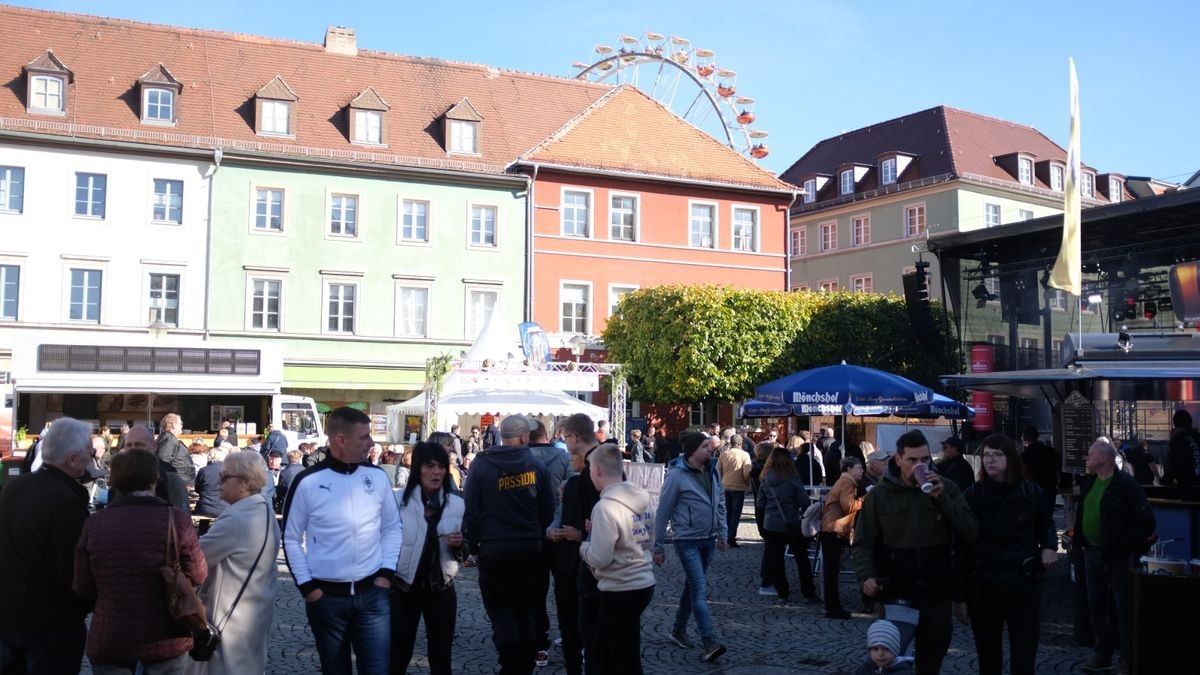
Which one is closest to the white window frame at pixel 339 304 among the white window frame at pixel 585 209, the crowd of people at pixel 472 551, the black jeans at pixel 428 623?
the white window frame at pixel 585 209

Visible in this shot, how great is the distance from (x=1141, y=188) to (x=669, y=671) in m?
22.1

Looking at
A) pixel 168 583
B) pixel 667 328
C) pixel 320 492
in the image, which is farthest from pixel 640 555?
pixel 667 328

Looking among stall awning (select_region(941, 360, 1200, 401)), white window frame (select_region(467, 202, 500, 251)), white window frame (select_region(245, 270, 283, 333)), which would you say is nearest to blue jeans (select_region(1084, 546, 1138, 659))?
stall awning (select_region(941, 360, 1200, 401))

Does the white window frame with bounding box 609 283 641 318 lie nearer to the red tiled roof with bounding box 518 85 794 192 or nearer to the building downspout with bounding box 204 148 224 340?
the red tiled roof with bounding box 518 85 794 192

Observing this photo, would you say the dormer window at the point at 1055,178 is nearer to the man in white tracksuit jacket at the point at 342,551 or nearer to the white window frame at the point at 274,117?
the white window frame at the point at 274,117

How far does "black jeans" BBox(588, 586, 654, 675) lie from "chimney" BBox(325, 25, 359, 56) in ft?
124

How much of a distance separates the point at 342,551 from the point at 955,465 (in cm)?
763

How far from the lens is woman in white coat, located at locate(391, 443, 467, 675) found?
703 cm

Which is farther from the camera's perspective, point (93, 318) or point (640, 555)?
point (93, 318)

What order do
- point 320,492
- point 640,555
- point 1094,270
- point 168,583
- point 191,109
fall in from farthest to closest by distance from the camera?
point 191,109 < point 1094,270 < point 640,555 < point 320,492 < point 168,583

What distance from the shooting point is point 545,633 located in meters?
9.06

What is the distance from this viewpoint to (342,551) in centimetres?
598

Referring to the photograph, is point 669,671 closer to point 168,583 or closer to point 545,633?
point 545,633

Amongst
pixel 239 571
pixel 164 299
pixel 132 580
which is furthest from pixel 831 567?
pixel 164 299
